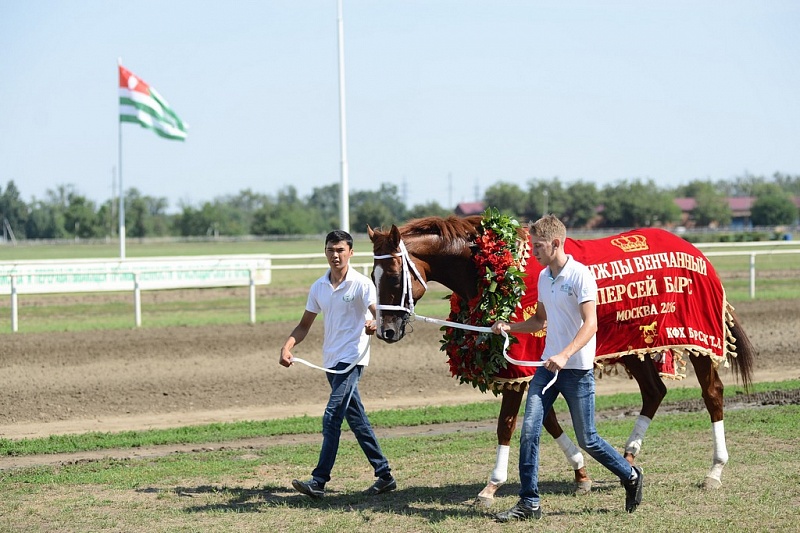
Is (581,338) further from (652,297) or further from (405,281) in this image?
(652,297)

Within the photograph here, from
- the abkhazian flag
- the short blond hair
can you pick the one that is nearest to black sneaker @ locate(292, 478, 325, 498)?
the short blond hair

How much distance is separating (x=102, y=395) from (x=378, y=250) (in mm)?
5820

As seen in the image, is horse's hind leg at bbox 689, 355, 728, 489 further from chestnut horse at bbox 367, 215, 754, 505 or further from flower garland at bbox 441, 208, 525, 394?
flower garland at bbox 441, 208, 525, 394

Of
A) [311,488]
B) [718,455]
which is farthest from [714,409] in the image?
[311,488]

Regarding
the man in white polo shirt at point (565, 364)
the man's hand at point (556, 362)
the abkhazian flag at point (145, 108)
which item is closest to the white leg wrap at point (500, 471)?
the man in white polo shirt at point (565, 364)

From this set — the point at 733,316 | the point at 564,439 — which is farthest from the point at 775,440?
the point at 564,439

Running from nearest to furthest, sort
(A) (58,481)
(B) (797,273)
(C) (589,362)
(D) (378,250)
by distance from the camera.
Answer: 1. (C) (589,362)
2. (D) (378,250)
3. (A) (58,481)
4. (B) (797,273)

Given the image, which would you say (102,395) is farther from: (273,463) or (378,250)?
(378,250)

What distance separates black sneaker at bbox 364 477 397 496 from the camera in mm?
6070

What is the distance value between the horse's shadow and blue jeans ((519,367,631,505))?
410 millimetres

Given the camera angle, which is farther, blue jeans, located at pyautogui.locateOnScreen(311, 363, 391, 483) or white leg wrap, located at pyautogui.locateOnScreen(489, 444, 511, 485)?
blue jeans, located at pyautogui.locateOnScreen(311, 363, 391, 483)

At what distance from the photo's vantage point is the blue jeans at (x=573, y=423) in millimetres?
5215

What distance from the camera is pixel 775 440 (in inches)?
293

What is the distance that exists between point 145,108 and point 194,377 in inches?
575
